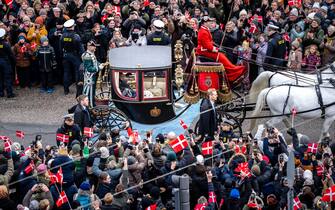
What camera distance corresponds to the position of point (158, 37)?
81.7 feet

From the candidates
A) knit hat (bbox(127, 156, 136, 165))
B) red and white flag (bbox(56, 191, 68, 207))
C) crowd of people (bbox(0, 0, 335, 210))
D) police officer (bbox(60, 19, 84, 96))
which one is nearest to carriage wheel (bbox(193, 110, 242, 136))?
crowd of people (bbox(0, 0, 335, 210))

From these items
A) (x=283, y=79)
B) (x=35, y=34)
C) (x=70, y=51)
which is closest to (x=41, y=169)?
(x=283, y=79)

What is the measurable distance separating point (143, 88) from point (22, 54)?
575cm

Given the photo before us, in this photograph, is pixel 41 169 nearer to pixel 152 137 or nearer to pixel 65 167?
pixel 65 167

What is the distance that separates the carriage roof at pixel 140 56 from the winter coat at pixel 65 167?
397 cm

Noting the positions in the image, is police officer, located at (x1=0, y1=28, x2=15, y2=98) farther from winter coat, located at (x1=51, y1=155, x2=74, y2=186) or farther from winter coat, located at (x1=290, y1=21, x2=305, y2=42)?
winter coat, located at (x1=51, y1=155, x2=74, y2=186)

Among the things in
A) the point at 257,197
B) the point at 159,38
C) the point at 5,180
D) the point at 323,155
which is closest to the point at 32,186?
the point at 5,180

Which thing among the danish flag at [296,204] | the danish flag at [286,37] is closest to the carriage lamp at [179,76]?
the danish flag at [286,37]

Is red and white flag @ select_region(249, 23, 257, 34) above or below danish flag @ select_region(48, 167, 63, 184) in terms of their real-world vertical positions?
above

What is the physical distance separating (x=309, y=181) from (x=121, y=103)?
5763 millimetres

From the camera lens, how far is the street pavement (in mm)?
23016

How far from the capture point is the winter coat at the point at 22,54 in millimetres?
26203

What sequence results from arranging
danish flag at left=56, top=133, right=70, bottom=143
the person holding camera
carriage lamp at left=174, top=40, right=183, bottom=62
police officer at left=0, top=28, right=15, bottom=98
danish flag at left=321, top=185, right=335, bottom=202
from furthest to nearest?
police officer at left=0, top=28, right=15, bottom=98 → carriage lamp at left=174, top=40, right=183, bottom=62 → danish flag at left=56, top=133, right=70, bottom=143 → the person holding camera → danish flag at left=321, top=185, right=335, bottom=202

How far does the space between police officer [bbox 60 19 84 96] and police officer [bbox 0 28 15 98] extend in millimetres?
1369
